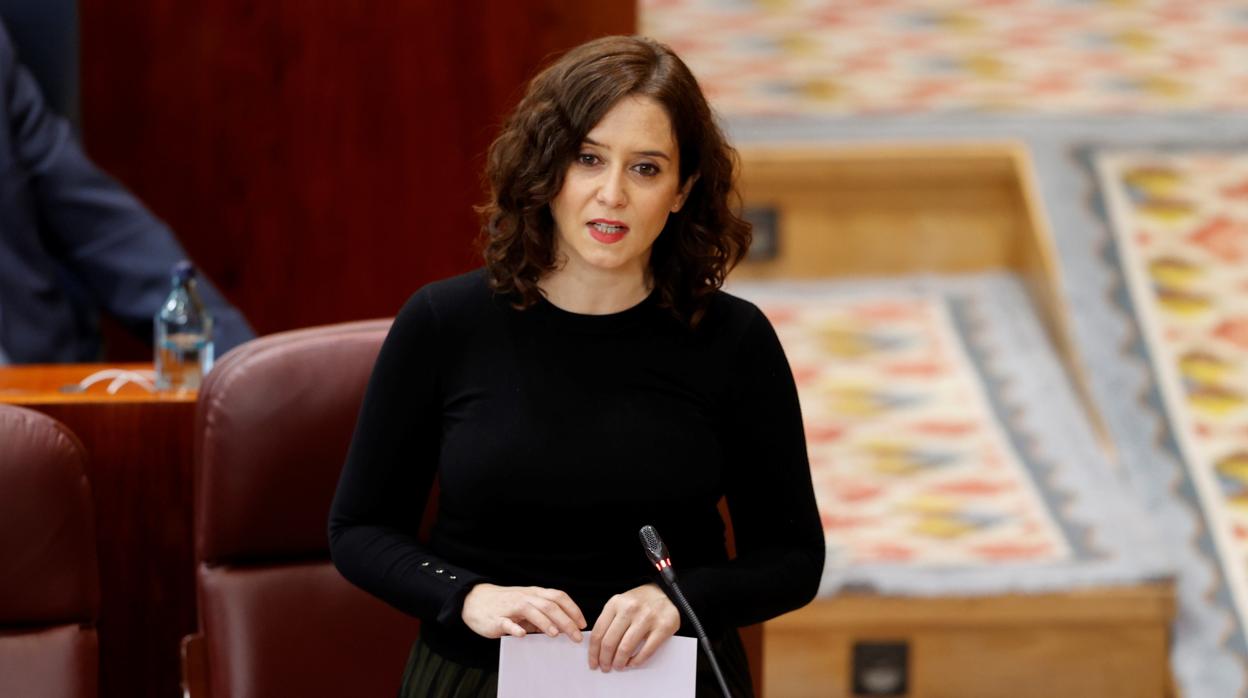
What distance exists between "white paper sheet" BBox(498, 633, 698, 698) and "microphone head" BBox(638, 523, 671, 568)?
6 cm

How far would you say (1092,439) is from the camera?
2936mm

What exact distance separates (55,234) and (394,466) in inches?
44.0

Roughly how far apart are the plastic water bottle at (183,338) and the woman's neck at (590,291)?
606 millimetres

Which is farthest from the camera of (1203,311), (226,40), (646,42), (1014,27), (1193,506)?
(1014,27)

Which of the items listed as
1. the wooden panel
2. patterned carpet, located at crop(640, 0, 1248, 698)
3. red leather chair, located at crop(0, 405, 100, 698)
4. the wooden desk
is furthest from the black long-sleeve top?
patterned carpet, located at crop(640, 0, 1248, 698)

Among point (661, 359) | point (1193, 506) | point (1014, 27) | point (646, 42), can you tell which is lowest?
point (1193, 506)

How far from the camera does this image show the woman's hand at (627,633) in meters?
1.23

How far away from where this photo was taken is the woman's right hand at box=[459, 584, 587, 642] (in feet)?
4.03

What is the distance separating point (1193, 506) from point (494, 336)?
1.75 m

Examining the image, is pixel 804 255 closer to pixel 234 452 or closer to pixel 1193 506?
pixel 1193 506

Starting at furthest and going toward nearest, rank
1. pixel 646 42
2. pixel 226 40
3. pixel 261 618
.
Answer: pixel 226 40, pixel 261 618, pixel 646 42

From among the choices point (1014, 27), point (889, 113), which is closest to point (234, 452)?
point (889, 113)

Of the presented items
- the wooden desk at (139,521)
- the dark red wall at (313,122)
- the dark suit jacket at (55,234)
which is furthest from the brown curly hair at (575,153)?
the dark red wall at (313,122)

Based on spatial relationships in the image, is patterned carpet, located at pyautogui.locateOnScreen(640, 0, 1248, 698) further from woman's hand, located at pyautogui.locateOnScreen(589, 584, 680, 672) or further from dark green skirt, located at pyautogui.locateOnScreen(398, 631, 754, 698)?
woman's hand, located at pyautogui.locateOnScreen(589, 584, 680, 672)
